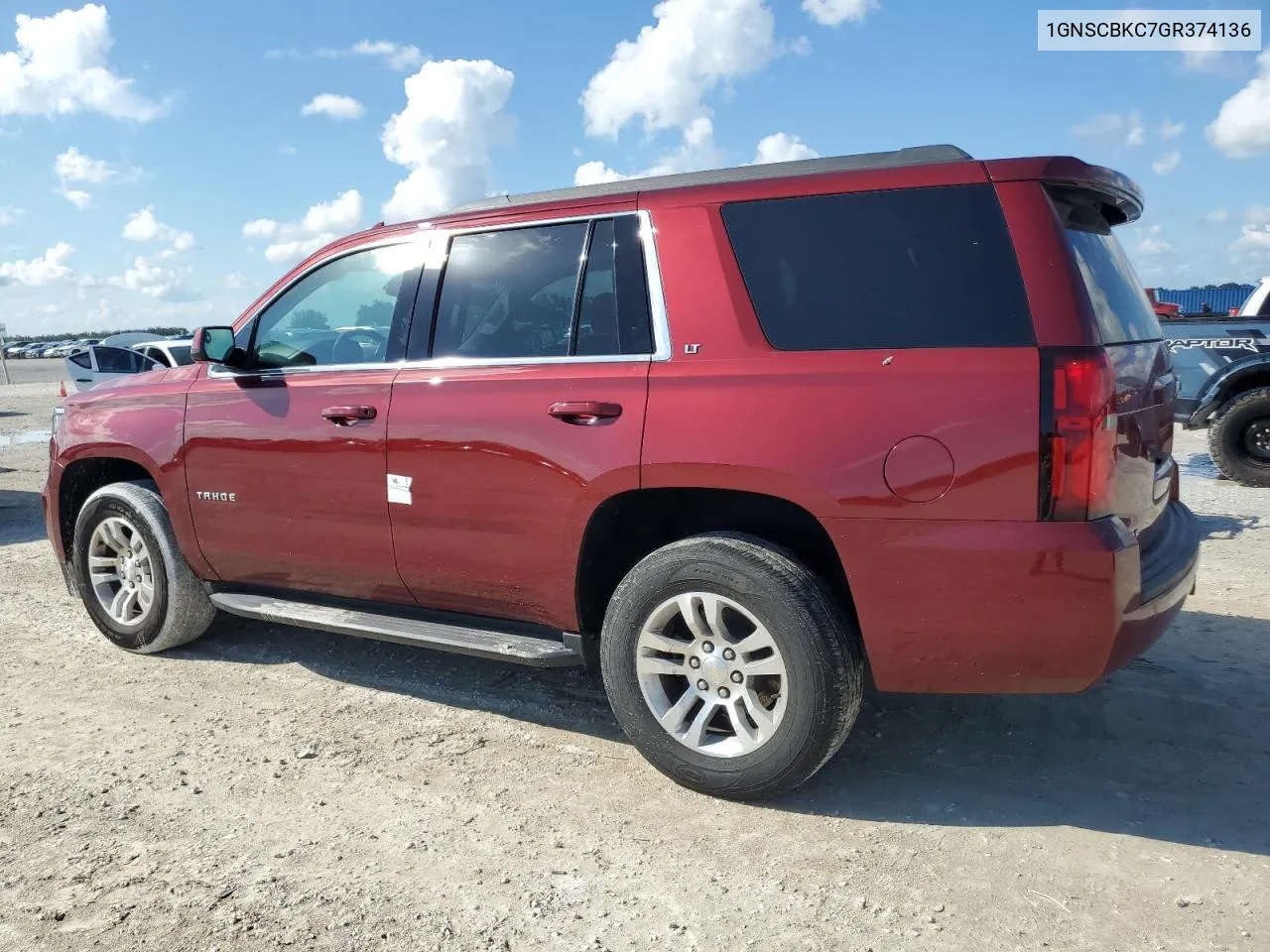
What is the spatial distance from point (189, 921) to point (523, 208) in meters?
2.55

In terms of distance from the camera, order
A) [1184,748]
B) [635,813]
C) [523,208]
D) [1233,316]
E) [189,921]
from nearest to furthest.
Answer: [189,921] → [635,813] → [1184,748] → [523,208] → [1233,316]

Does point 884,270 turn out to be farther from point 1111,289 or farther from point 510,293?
point 510,293

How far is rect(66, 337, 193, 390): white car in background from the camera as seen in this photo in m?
16.0

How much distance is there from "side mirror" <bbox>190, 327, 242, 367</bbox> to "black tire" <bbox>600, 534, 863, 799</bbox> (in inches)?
85.8

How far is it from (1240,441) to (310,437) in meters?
8.30

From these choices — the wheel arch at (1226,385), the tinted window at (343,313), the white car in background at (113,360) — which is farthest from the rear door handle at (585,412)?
the white car in background at (113,360)

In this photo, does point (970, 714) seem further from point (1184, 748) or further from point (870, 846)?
point (870, 846)

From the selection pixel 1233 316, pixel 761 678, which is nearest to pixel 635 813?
pixel 761 678

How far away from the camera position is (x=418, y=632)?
3.73 meters

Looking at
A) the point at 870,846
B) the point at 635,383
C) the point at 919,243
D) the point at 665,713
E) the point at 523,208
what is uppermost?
the point at 523,208

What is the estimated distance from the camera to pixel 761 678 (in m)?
3.17

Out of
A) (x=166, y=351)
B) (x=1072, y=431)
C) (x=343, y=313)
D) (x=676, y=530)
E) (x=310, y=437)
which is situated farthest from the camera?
(x=166, y=351)

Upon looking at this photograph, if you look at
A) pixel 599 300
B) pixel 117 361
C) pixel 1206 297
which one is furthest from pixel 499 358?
pixel 1206 297

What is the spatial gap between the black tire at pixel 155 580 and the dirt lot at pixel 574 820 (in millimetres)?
199
